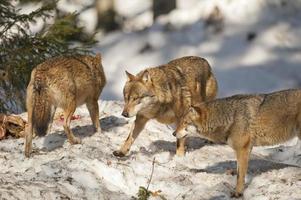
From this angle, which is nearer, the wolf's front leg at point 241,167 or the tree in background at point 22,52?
the wolf's front leg at point 241,167

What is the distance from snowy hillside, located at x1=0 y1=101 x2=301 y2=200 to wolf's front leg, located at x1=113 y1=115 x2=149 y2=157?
0.13 m

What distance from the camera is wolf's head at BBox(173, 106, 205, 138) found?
8359 mm

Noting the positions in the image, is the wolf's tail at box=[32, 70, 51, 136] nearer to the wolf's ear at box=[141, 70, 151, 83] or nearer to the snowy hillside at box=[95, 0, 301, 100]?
the wolf's ear at box=[141, 70, 151, 83]

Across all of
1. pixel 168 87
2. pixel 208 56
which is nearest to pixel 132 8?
pixel 208 56

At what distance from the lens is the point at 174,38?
2148 centimetres

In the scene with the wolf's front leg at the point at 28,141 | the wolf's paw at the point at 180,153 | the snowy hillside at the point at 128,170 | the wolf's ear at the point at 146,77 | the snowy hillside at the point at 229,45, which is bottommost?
the snowy hillside at the point at 229,45

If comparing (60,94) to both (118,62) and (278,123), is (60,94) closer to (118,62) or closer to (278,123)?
(278,123)

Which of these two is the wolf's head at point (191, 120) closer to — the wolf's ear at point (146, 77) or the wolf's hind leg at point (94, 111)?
the wolf's ear at point (146, 77)

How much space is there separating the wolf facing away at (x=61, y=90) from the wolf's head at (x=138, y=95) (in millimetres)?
868

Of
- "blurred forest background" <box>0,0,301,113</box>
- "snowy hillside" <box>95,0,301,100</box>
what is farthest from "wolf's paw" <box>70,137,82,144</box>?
"snowy hillside" <box>95,0,301,100</box>

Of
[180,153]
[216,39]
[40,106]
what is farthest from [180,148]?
[216,39]

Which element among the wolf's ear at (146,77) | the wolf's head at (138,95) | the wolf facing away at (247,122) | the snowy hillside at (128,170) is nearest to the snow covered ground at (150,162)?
the snowy hillside at (128,170)

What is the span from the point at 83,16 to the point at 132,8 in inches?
87.5

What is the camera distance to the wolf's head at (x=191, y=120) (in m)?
8.36
